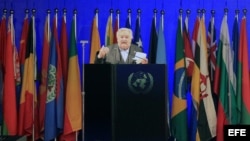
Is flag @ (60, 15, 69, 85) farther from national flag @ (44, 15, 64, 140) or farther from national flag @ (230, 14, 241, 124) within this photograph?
national flag @ (230, 14, 241, 124)

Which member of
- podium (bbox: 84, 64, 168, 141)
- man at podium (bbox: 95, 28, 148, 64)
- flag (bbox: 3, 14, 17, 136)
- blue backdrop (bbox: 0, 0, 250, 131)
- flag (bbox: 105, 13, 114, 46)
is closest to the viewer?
podium (bbox: 84, 64, 168, 141)

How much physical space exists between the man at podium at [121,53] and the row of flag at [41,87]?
144 cm

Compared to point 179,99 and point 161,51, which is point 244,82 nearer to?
point 179,99

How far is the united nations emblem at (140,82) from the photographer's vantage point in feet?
8.01

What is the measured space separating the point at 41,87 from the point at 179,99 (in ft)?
5.19

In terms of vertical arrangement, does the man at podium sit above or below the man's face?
below

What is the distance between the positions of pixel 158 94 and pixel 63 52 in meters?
2.40

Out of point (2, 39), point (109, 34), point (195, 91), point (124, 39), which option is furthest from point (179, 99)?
point (2, 39)

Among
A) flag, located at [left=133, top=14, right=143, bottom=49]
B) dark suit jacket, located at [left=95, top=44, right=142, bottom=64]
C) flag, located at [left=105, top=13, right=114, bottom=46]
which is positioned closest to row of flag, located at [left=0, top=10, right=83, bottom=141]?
flag, located at [left=105, top=13, right=114, bottom=46]

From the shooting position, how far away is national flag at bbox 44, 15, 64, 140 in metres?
4.52

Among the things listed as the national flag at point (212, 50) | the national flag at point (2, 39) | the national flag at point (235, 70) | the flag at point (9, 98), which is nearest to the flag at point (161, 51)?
the national flag at point (212, 50)

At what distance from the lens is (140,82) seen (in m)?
2.45

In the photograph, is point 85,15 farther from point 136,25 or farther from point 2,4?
point 2,4

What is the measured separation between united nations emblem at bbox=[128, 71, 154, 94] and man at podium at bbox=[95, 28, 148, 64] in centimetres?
47
